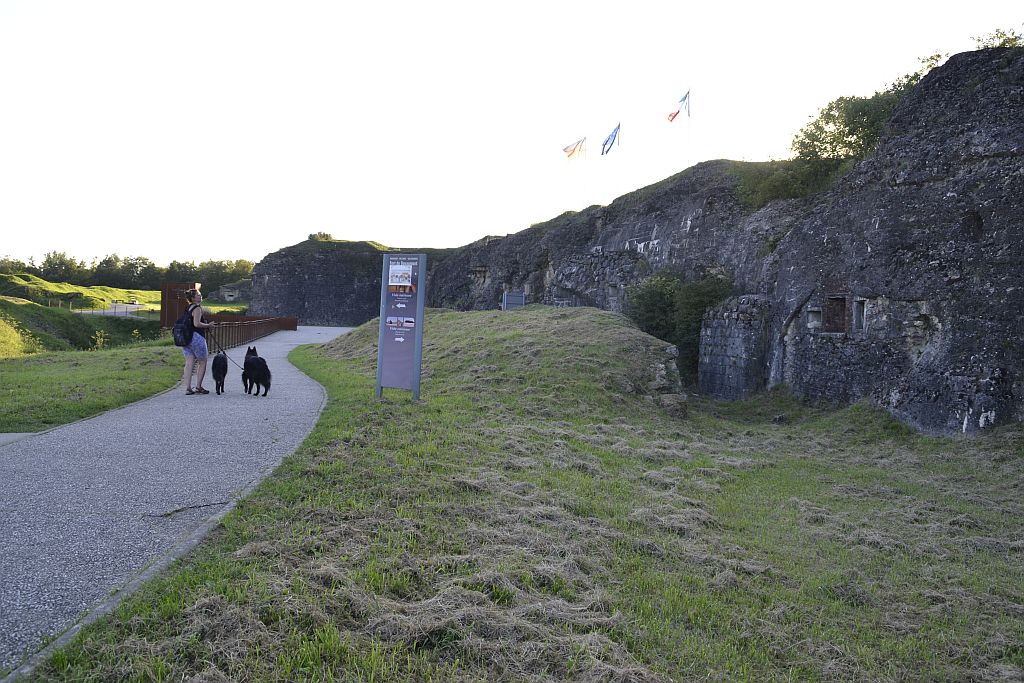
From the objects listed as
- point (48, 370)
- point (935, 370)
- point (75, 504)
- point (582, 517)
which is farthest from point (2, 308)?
point (935, 370)

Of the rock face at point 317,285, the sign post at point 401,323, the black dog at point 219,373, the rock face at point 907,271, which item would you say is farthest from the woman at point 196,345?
the rock face at point 317,285

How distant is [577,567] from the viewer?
4895mm

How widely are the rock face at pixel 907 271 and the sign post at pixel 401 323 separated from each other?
903 centimetres

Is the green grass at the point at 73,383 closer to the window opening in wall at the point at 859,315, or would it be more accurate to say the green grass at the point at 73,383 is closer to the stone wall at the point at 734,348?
the stone wall at the point at 734,348

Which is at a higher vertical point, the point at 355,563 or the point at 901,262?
the point at 901,262

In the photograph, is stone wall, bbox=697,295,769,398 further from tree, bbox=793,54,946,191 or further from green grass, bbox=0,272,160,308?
green grass, bbox=0,272,160,308

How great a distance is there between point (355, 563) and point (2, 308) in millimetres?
31089

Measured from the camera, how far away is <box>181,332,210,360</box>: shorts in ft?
39.2

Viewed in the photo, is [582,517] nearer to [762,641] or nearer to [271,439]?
[762,641]

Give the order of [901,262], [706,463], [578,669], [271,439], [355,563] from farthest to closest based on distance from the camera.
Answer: [901,262]
[706,463]
[271,439]
[355,563]
[578,669]

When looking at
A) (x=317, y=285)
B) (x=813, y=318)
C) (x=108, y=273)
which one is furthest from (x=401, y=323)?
(x=108, y=273)

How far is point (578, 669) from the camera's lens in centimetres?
348

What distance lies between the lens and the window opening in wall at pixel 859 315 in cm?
1514

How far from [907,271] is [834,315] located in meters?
2.60
